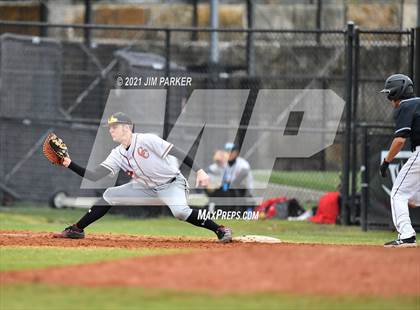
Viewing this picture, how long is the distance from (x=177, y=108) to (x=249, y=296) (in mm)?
12615

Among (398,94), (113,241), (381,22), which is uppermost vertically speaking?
(381,22)

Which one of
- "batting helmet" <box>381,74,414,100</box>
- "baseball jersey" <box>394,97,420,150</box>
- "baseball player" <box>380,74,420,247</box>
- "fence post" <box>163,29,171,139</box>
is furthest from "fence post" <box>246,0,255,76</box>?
"baseball jersey" <box>394,97,420,150</box>

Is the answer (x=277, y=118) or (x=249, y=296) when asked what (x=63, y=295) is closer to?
(x=249, y=296)

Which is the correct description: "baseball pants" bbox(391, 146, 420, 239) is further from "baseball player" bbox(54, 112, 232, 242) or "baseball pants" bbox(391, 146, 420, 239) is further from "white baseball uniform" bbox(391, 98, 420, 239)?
"baseball player" bbox(54, 112, 232, 242)

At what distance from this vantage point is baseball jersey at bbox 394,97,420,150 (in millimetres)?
12672

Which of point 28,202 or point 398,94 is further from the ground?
point 398,94

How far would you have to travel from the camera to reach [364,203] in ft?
56.4

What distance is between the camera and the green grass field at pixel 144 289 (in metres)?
7.80

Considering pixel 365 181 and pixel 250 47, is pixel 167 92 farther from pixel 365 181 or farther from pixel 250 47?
pixel 365 181

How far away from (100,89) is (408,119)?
9736mm

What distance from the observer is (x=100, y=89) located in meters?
21.1

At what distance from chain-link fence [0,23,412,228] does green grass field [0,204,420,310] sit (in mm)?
1928

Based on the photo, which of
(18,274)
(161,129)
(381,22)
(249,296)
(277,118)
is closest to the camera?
(249,296)

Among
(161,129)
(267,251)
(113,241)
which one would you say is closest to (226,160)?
(161,129)
